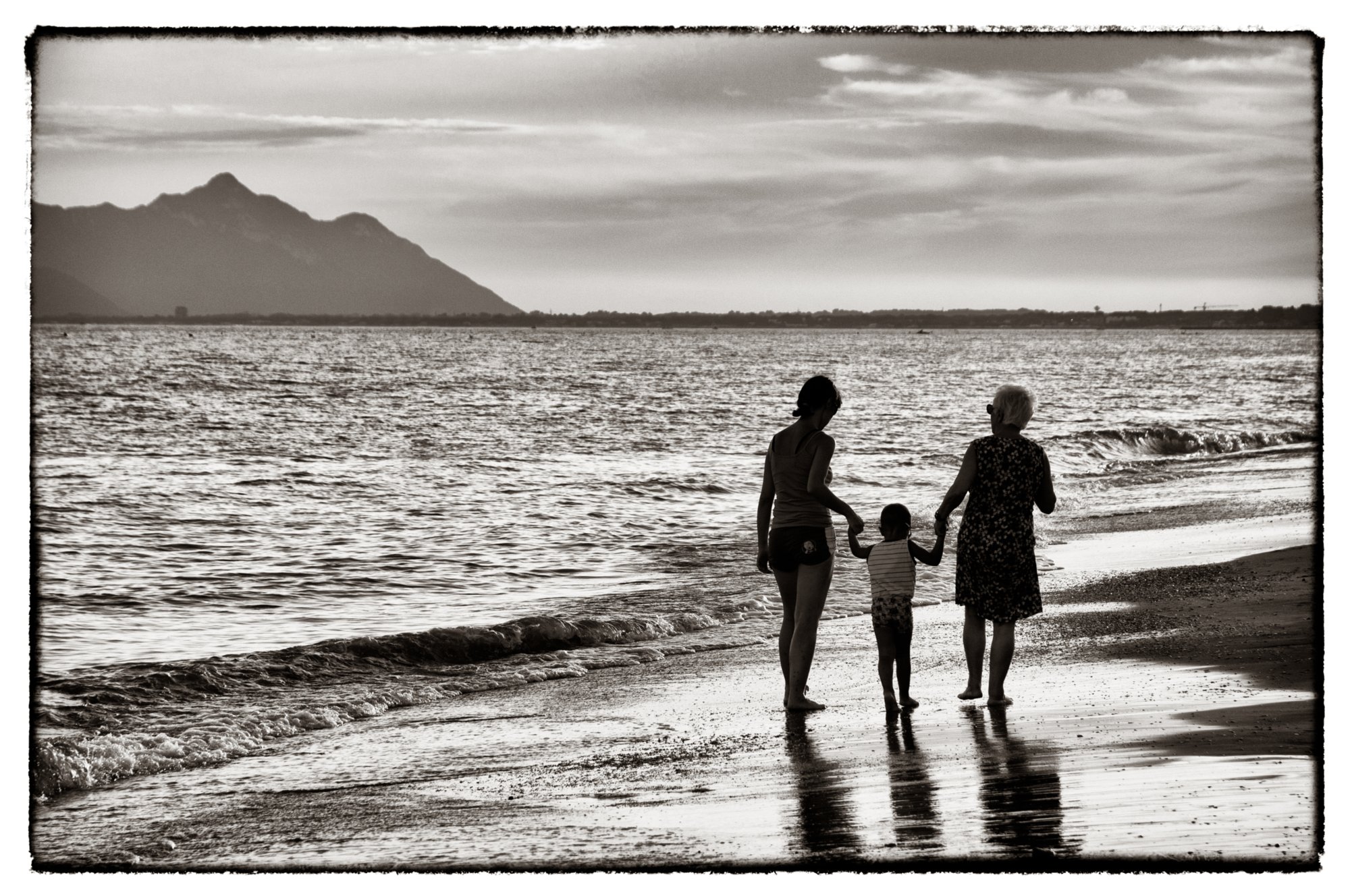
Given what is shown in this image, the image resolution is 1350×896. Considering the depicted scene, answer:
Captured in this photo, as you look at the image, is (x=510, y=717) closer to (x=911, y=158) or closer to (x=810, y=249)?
(x=911, y=158)

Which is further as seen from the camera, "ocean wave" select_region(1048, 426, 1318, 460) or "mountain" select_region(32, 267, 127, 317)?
"ocean wave" select_region(1048, 426, 1318, 460)

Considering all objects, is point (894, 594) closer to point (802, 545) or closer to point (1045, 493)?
point (802, 545)

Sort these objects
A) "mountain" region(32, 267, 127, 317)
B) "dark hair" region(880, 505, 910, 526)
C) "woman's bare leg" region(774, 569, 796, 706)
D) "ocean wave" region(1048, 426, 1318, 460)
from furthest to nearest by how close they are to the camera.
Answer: "ocean wave" region(1048, 426, 1318, 460) → "woman's bare leg" region(774, 569, 796, 706) → "dark hair" region(880, 505, 910, 526) → "mountain" region(32, 267, 127, 317)

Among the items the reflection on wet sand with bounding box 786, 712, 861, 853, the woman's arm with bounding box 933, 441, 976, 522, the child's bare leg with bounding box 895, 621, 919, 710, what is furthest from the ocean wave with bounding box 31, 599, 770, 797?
the woman's arm with bounding box 933, 441, 976, 522

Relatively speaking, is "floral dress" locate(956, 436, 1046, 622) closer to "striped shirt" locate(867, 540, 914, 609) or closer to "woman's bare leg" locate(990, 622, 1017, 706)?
"woman's bare leg" locate(990, 622, 1017, 706)

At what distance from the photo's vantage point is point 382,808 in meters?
4.87

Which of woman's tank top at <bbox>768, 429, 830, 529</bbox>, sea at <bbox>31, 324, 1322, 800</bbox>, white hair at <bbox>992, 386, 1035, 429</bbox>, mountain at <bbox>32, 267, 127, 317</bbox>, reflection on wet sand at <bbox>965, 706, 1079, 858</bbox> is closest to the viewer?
reflection on wet sand at <bbox>965, 706, 1079, 858</bbox>

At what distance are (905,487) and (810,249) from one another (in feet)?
26.4

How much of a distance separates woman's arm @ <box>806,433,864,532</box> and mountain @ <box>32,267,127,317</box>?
138 inches

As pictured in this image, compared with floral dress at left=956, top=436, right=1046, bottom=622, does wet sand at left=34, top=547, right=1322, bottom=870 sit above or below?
below

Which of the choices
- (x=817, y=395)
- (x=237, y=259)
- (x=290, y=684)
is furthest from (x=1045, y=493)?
(x=237, y=259)

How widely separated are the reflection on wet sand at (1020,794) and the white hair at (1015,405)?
1424 mm

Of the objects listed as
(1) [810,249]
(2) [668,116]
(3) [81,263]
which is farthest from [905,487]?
(3) [81,263]

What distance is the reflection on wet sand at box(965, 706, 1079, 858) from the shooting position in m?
4.00
